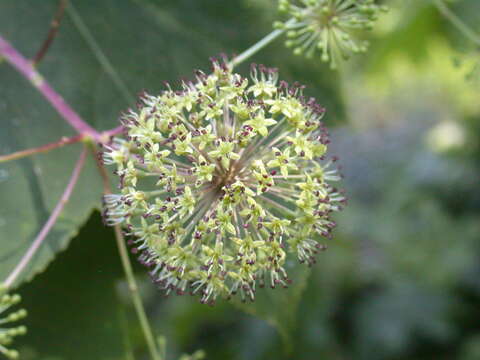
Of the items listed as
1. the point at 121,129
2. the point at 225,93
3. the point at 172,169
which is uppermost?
the point at 121,129

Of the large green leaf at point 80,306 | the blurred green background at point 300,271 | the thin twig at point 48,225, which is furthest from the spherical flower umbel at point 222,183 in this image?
the large green leaf at point 80,306

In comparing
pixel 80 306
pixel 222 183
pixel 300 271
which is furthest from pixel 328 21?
pixel 80 306

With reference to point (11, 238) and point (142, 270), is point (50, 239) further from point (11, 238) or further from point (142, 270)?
point (142, 270)

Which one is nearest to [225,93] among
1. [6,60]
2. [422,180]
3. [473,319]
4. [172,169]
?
[172,169]

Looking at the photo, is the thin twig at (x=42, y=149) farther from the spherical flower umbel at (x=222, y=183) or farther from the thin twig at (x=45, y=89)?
the spherical flower umbel at (x=222, y=183)

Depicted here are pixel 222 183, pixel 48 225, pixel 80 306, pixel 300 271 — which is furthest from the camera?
pixel 80 306

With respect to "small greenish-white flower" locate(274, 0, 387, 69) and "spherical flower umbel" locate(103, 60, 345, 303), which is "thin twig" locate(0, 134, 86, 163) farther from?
"small greenish-white flower" locate(274, 0, 387, 69)

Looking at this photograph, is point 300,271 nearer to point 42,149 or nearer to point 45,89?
point 42,149
